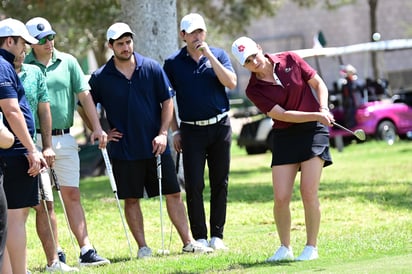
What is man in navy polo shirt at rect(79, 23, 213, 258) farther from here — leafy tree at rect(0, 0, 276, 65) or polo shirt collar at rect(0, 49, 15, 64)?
leafy tree at rect(0, 0, 276, 65)

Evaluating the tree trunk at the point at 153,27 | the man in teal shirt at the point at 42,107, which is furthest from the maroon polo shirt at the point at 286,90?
the tree trunk at the point at 153,27

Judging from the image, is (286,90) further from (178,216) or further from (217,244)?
(217,244)

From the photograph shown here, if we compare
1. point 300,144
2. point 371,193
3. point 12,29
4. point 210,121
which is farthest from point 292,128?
point 371,193

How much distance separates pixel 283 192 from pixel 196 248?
1.45 meters

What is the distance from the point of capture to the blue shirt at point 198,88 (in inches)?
420

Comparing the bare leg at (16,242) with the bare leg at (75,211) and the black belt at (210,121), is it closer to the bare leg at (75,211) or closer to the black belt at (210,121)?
the bare leg at (75,211)

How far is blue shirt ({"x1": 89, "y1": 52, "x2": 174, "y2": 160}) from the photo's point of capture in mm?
10359

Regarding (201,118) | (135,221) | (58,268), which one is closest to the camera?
(58,268)

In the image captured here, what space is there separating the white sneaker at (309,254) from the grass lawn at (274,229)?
0.07 m

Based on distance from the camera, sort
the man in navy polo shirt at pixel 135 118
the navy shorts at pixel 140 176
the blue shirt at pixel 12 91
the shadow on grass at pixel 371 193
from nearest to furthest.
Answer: the blue shirt at pixel 12 91 → the man in navy polo shirt at pixel 135 118 → the navy shorts at pixel 140 176 → the shadow on grass at pixel 371 193

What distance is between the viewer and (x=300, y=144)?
941cm

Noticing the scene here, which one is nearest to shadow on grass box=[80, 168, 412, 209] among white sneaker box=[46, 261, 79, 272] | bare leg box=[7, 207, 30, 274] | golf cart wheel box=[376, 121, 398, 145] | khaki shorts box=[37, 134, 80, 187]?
khaki shorts box=[37, 134, 80, 187]

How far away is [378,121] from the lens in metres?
29.2

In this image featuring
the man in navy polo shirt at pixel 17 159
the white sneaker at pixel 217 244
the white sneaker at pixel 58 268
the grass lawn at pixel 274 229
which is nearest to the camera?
the man in navy polo shirt at pixel 17 159
